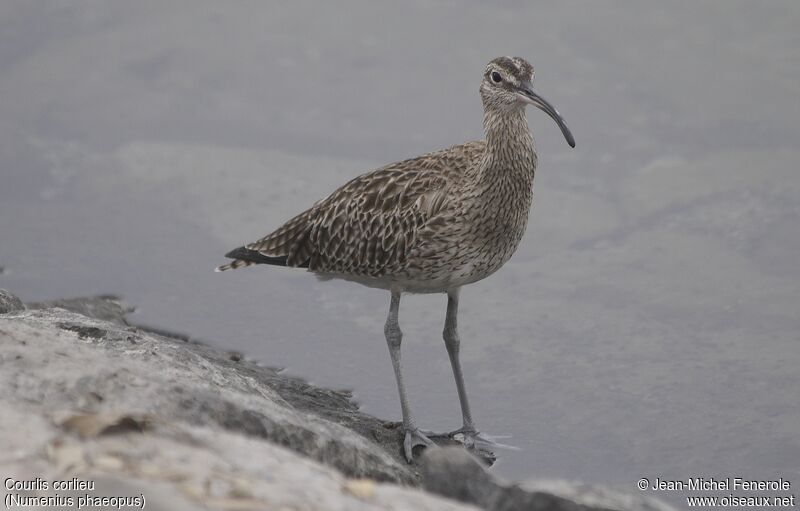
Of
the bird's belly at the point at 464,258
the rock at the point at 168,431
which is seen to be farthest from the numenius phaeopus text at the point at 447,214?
the rock at the point at 168,431

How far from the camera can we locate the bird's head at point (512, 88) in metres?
9.59

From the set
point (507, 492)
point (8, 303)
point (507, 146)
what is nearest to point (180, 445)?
point (507, 492)

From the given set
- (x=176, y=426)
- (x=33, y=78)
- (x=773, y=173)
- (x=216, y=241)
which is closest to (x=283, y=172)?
(x=216, y=241)

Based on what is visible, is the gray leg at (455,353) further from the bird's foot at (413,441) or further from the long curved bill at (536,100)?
the long curved bill at (536,100)

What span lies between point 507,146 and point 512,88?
1.36 ft

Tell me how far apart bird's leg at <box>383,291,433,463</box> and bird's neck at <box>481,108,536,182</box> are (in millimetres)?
1248

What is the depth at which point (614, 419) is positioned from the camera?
10.5 metres

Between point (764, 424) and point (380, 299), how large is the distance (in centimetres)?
379

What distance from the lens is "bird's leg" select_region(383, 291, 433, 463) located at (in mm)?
9594

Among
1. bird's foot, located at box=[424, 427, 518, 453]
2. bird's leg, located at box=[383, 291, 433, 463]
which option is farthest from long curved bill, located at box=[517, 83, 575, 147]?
bird's foot, located at box=[424, 427, 518, 453]

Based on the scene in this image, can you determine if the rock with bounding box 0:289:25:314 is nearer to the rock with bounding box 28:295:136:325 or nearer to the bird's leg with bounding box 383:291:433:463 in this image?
the rock with bounding box 28:295:136:325

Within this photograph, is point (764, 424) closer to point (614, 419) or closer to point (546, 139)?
point (614, 419)

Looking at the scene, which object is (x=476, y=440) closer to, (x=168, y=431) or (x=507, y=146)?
(x=507, y=146)

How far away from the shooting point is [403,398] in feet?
32.0
